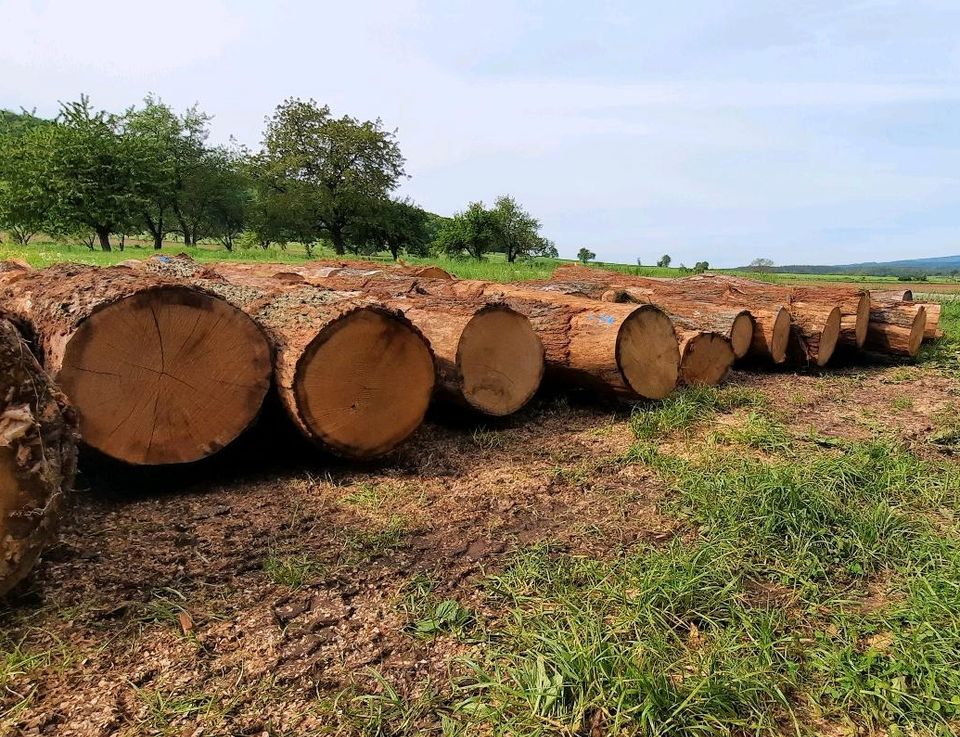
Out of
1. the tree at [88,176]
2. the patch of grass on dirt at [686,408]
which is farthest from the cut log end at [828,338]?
the tree at [88,176]

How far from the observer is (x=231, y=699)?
67.6 inches

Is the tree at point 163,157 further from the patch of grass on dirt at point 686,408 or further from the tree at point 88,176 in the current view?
the patch of grass on dirt at point 686,408

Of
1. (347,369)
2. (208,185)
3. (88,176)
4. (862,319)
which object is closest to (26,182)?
(88,176)

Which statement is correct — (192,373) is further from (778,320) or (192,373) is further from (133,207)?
(133,207)

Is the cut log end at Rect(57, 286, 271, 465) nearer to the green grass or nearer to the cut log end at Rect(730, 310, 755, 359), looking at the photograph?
the green grass

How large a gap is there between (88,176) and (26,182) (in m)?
2.97

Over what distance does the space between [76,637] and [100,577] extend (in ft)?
1.19

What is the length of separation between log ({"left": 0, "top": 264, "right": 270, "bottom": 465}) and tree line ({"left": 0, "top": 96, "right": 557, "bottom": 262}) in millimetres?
31489

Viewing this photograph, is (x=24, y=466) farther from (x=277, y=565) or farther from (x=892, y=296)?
(x=892, y=296)

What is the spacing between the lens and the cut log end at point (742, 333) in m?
5.98

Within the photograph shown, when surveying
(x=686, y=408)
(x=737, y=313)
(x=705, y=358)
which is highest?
(x=737, y=313)

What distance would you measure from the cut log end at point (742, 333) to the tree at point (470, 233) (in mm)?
43759

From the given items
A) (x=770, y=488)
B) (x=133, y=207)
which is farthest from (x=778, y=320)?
(x=133, y=207)

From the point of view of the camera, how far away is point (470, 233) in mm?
49125
